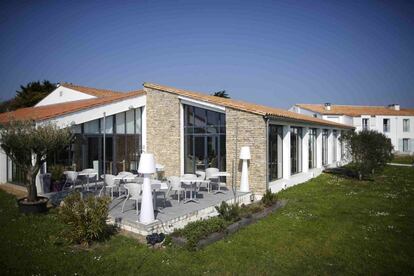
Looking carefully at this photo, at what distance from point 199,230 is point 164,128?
8.55m

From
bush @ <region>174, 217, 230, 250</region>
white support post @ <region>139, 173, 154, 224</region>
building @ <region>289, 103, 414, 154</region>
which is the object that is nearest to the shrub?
bush @ <region>174, 217, 230, 250</region>

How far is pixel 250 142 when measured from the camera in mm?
12000

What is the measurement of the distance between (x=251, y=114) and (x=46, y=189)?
9.04 metres

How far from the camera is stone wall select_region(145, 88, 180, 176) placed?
47.6ft

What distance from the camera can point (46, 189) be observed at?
11.8m

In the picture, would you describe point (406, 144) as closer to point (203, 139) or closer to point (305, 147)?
point (305, 147)

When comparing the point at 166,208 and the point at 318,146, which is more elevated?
the point at 318,146

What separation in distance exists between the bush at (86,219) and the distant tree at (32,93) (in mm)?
34820

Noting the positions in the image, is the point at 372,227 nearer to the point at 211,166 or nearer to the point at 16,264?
the point at 211,166

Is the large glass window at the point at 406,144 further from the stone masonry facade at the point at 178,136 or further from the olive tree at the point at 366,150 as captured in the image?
the stone masonry facade at the point at 178,136

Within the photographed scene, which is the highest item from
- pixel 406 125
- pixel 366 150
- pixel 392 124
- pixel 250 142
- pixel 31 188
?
pixel 392 124

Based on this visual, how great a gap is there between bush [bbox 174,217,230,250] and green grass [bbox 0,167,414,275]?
302 millimetres

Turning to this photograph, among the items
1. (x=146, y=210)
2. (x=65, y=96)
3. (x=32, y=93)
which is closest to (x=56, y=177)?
(x=146, y=210)

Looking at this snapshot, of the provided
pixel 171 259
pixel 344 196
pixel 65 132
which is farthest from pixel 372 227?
pixel 65 132
